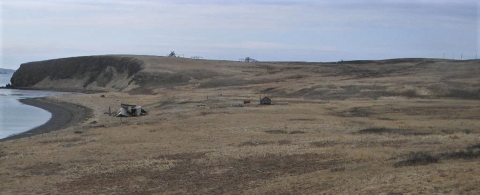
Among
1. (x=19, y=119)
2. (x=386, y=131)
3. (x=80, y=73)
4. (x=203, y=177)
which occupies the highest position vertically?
(x=80, y=73)

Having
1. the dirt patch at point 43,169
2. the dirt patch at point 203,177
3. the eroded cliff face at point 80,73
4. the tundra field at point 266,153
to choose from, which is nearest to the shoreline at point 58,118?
the tundra field at point 266,153

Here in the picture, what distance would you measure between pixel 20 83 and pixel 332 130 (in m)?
124

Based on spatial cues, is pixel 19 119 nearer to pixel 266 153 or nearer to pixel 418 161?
pixel 266 153

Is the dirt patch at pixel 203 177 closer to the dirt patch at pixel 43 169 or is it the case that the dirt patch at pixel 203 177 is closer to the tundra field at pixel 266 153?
the tundra field at pixel 266 153

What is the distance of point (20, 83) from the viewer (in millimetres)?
139750

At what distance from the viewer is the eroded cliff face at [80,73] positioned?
116 meters

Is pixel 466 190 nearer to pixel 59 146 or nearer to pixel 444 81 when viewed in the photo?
pixel 59 146

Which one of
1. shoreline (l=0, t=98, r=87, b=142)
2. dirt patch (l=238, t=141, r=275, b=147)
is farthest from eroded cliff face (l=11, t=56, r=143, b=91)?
dirt patch (l=238, t=141, r=275, b=147)

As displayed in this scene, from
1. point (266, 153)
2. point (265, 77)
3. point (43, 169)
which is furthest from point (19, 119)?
point (265, 77)

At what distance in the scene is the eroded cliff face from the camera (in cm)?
11600

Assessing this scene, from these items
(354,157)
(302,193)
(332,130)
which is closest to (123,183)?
(302,193)

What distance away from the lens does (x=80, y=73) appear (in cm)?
12888

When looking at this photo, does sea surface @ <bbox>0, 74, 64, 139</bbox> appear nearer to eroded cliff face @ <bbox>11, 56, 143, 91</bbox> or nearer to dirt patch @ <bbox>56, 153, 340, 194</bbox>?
dirt patch @ <bbox>56, 153, 340, 194</bbox>

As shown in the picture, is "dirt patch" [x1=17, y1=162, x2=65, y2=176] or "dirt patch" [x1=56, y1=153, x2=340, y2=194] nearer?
"dirt patch" [x1=56, y1=153, x2=340, y2=194]
